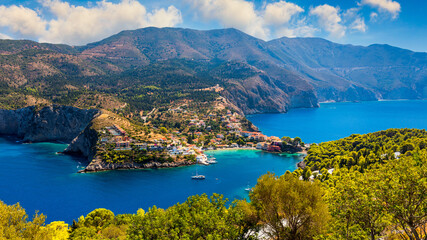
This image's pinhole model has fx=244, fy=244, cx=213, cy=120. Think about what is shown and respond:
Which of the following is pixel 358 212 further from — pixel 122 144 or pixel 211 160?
pixel 122 144

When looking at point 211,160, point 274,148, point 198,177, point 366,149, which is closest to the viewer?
point 366,149

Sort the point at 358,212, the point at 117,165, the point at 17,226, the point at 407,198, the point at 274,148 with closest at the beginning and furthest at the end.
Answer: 1. the point at 407,198
2. the point at 358,212
3. the point at 17,226
4. the point at 117,165
5. the point at 274,148

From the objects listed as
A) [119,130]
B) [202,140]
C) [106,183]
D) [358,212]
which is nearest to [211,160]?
[202,140]

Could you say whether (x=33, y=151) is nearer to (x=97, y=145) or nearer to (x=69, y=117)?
(x=69, y=117)

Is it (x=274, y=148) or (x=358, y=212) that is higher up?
(x=274, y=148)

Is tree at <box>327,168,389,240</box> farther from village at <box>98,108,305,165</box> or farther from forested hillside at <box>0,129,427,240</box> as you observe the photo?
village at <box>98,108,305,165</box>

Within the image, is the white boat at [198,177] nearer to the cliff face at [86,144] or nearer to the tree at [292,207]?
the cliff face at [86,144]

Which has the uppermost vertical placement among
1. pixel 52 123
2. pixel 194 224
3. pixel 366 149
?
pixel 52 123

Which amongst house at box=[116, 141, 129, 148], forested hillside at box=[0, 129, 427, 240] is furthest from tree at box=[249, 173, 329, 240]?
house at box=[116, 141, 129, 148]
